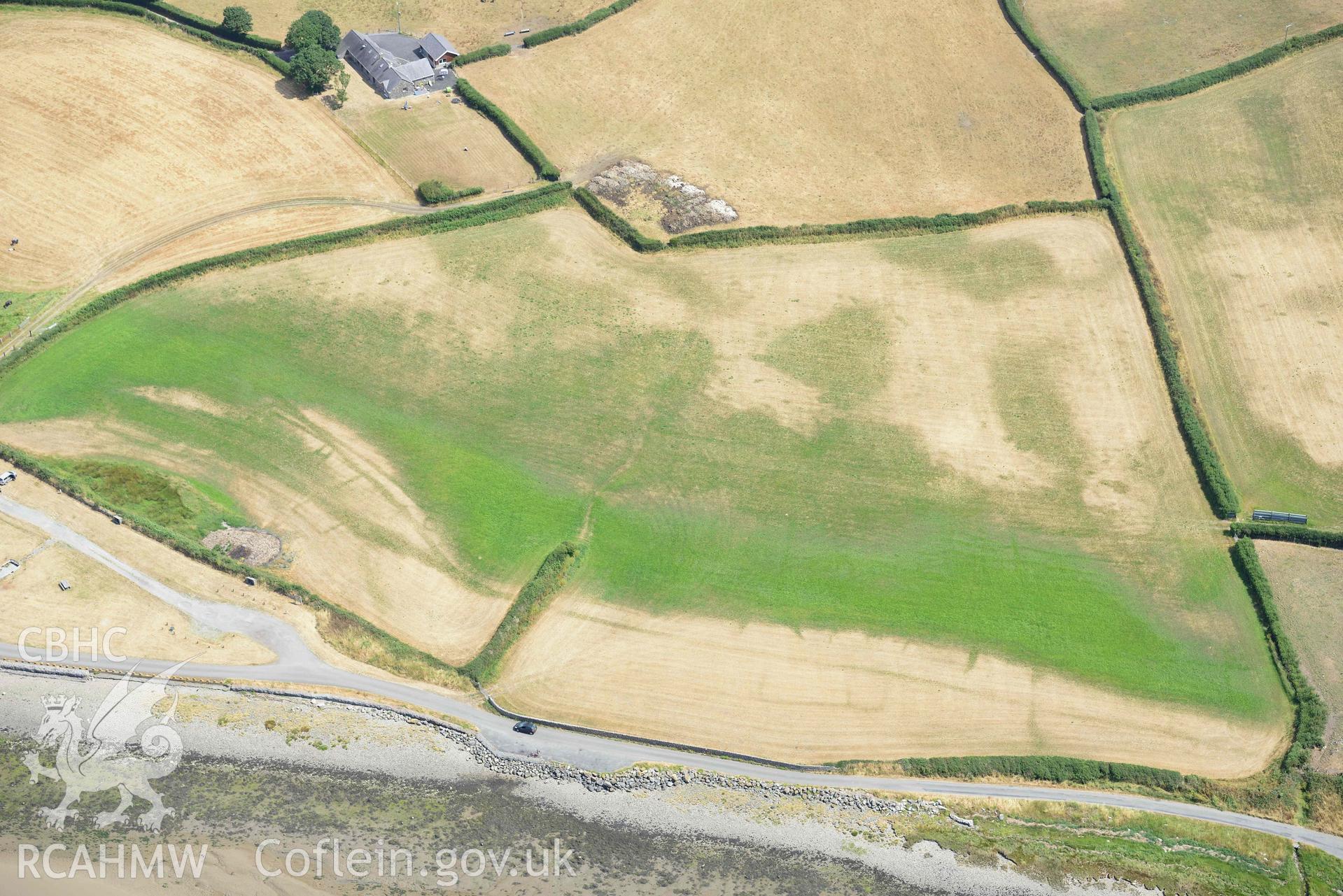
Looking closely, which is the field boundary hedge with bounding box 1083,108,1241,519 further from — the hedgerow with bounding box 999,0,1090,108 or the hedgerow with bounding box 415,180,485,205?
the hedgerow with bounding box 415,180,485,205

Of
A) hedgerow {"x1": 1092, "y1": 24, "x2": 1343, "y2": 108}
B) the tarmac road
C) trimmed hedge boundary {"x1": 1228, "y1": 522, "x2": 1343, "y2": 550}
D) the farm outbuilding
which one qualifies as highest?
hedgerow {"x1": 1092, "y1": 24, "x2": 1343, "y2": 108}

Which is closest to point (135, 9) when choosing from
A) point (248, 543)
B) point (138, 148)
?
point (138, 148)

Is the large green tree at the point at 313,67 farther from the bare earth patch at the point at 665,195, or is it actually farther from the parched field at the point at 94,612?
the parched field at the point at 94,612

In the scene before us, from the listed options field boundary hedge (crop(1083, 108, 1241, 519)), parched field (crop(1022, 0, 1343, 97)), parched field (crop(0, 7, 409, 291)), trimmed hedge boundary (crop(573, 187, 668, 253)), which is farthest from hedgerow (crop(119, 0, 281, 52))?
field boundary hedge (crop(1083, 108, 1241, 519))

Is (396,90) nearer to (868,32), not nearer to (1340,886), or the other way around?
(868,32)

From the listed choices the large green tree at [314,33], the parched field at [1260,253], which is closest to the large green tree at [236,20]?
the large green tree at [314,33]

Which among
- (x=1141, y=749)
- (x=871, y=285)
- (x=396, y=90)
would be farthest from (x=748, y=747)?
(x=396, y=90)

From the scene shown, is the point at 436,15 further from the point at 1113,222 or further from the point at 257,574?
the point at 1113,222
